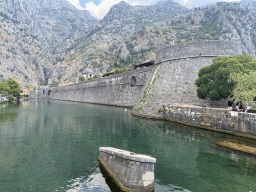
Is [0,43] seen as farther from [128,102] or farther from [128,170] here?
[128,170]

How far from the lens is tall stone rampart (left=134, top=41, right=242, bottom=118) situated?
26.5 metres

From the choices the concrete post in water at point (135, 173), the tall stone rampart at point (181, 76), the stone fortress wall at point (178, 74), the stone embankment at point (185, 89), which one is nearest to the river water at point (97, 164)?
the concrete post in water at point (135, 173)

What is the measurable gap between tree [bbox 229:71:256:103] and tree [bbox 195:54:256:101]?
0.74m

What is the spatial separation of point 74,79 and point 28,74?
43.1 m

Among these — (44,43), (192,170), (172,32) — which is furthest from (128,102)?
(44,43)

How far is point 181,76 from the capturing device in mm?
27875

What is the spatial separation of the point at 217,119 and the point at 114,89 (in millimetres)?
37915

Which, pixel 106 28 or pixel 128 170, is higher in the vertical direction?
pixel 106 28

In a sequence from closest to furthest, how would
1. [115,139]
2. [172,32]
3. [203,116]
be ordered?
1. [115,139]
2. [203,116]
3. [172,32]

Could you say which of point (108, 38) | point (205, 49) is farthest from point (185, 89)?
point (108, 38)

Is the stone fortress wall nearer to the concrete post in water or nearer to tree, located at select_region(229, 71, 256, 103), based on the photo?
tree, located at select_region(229, 71, 256, 103)

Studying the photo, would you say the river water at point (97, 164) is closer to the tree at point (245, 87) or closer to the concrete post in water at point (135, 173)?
the concrete post in water at point (135, 173)

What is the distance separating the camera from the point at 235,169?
10.2 meters

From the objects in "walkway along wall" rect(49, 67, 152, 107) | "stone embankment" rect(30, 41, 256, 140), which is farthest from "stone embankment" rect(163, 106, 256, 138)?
"walkway along wall" rect(49, 67, 152, 107)
